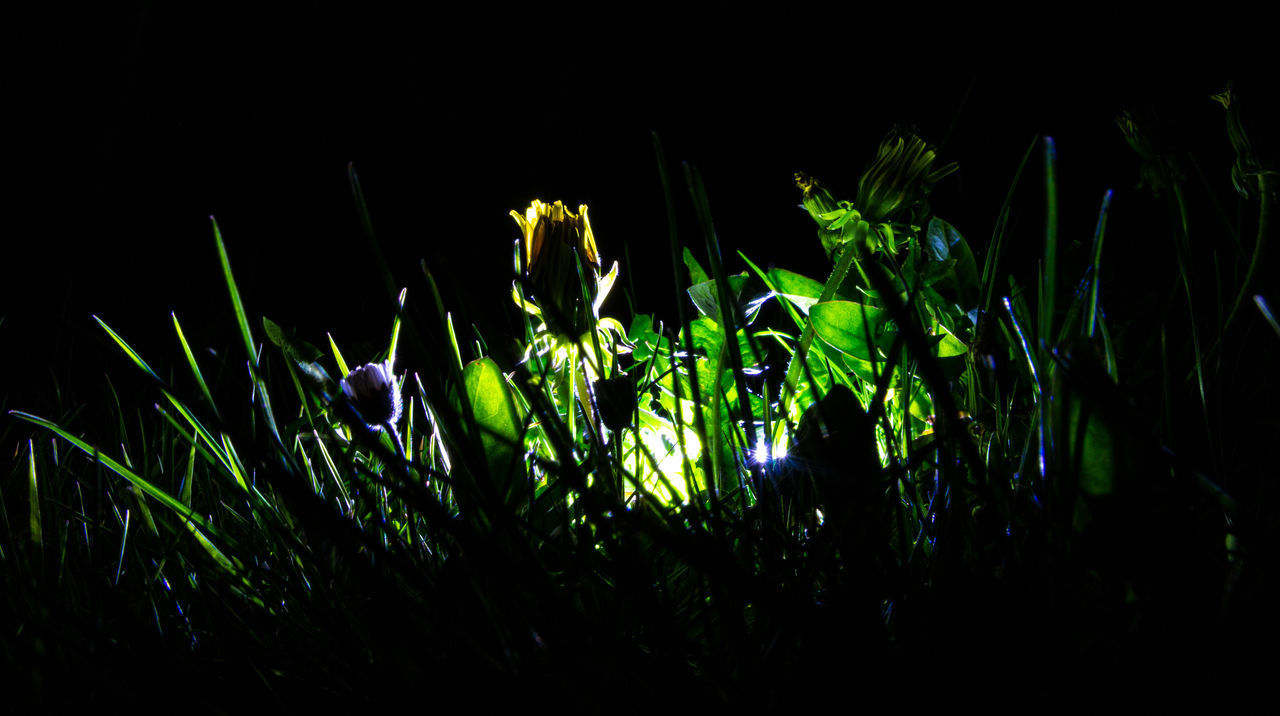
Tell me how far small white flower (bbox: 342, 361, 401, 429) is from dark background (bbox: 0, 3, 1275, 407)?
0.87m

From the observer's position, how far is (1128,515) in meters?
0.21

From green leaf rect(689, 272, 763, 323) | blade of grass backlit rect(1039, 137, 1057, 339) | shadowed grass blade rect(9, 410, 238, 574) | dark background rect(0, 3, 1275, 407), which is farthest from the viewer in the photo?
→ dark background rect(0, 3, 1275, 407)

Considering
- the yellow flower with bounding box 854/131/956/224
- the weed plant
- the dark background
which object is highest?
the dark background

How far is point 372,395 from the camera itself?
292mm

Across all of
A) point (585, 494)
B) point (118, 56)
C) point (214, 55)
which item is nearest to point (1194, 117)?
→ point (585, 494)

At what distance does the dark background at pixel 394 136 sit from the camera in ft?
3.80

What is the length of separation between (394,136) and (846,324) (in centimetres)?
121

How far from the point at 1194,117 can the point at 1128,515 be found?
34.0 inches

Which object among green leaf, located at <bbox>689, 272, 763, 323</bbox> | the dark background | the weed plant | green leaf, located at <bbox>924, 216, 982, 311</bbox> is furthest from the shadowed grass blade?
the dark background

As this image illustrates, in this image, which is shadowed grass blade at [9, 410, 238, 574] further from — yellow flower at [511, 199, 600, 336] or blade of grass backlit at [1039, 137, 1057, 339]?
blade of grass backlit at [1039, 137, 1057, 339]

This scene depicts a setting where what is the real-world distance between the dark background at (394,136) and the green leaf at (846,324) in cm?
71

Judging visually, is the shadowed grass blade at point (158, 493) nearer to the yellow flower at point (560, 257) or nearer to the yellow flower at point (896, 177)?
the yellow flower at point (560, 257)

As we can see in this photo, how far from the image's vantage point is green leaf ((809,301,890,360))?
40 centimetres

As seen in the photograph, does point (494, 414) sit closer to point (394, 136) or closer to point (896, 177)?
point (896, 177)
